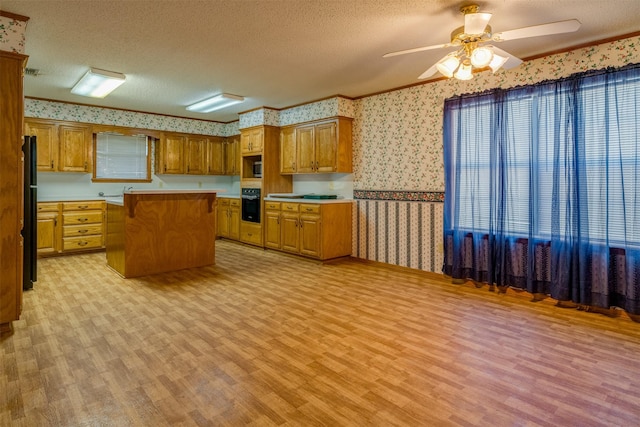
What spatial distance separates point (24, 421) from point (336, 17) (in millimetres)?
3265

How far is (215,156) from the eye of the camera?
7883 mm

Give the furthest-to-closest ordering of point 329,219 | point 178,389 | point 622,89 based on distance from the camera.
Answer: point 329,219 → point 622,89 → point 178,389

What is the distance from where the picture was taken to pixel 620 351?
8.55ft

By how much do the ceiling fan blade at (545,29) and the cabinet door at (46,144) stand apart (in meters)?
6.54

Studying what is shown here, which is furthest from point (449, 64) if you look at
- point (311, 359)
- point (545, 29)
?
point (311, 359)

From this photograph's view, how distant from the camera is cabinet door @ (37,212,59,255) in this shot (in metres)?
5.60

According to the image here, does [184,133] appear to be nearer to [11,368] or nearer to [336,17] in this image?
[336,17]

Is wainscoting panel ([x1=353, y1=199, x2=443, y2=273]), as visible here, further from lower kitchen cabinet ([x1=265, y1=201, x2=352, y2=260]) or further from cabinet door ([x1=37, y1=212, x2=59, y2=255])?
cabinet door ([x1=37, y1=212, x2=59, y2=255])

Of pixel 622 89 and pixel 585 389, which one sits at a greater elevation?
pixel 622 89

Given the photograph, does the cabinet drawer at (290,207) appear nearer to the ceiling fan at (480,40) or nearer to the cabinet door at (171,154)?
the cabinet door at (171,154)

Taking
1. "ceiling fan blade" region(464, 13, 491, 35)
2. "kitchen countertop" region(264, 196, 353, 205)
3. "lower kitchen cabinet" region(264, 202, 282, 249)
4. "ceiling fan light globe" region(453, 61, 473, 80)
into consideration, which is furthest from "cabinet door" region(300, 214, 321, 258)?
"ceiling fan blade" region(464, 13, 491, 35)

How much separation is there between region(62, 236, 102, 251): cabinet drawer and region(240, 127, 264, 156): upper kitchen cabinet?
9.56 ft

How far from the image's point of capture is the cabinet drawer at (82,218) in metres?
5.86

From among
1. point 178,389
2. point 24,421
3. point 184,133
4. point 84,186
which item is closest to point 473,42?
point 178,389
